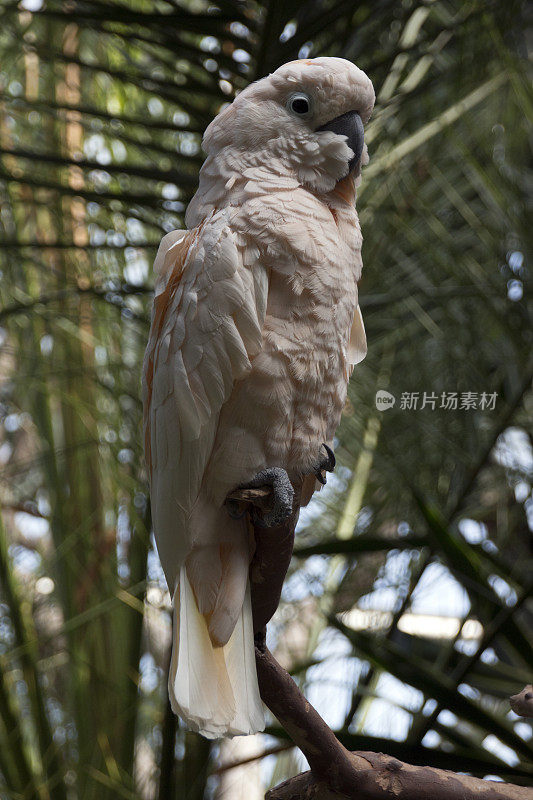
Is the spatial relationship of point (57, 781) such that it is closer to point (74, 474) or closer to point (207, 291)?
point (74, 474)

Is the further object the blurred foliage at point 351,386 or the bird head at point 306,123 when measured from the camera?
the blurred foliage at point 351,386

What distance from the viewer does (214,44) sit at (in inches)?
56.9

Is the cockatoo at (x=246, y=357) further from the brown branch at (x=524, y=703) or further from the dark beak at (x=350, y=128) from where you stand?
the brown branch at (x=524, y=703)

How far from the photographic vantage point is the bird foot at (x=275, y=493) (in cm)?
80

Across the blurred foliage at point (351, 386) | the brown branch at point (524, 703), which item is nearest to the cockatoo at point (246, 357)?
the brown branch at point (524, 703)

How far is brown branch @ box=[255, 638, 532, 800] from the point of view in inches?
34.6

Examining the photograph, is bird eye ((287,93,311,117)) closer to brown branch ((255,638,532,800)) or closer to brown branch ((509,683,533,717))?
brown branch ((255,638,532,800))

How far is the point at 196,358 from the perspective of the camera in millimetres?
817

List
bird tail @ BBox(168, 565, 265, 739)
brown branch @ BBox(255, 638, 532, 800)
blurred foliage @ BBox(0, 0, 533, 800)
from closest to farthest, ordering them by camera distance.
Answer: bird tail @ BBox(168, 565, 265, 739) → brown branch @ BBox(255, 638, 532, 800) → blurred foliage @ BBox(0, 0, 533, 800)

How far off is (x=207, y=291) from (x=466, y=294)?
0.79 metres

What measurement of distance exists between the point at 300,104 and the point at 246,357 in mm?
297

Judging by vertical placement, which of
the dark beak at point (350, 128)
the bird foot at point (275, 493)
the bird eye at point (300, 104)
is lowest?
the bird foot at point (275, 493)

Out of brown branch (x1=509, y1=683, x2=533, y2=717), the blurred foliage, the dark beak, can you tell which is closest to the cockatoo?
the dark beak

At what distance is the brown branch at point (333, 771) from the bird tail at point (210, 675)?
0.19 feet
